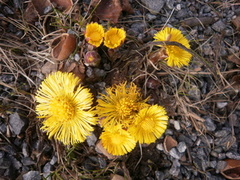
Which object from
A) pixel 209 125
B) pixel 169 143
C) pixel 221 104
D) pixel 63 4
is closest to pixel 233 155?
pixel 209 125

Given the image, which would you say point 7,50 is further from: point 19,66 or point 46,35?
point 46,35

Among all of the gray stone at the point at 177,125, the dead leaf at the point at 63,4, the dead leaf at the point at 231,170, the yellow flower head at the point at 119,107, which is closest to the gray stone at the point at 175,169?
the gray stone at the point at 177,125

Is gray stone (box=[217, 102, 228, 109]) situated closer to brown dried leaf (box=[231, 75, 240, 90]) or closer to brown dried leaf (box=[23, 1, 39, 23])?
brown dried leaf (box=[231, 75, 240, 90])

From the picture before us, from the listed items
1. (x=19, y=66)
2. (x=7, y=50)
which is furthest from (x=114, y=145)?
(x=7, y=50)

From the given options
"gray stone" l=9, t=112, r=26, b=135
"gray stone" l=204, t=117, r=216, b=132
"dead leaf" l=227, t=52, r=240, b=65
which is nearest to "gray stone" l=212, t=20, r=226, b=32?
"dead leaf" l=227, t=52, r=240, b=65

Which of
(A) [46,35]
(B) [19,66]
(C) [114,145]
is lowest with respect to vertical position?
(C) [114,145]

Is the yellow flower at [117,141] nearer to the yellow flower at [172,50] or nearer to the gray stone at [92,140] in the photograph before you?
the gray stone at [92,140]
